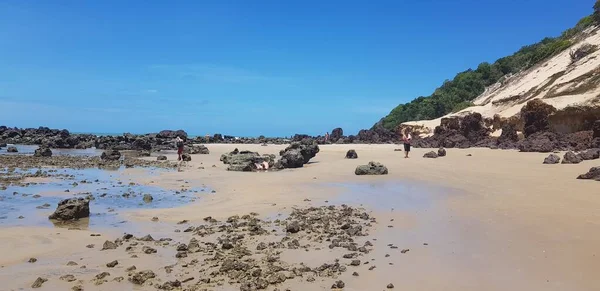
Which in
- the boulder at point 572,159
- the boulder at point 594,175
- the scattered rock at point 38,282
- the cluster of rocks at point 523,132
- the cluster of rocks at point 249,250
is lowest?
the scattered rock at point 38,282

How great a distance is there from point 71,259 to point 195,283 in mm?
2093

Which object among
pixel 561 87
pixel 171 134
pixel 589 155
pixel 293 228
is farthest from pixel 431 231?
pixel 171 134

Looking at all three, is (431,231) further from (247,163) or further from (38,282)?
(247,163)

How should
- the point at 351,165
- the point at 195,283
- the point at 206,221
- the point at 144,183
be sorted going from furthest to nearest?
the point at 351,165 → the point at 144,183 → the point at 206,221 → the point at 195,283

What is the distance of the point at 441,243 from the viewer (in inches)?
248

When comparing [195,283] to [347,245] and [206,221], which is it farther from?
[206,221]

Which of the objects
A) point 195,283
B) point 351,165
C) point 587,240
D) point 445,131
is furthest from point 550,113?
point 195,283

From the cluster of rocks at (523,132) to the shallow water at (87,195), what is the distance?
15.5m

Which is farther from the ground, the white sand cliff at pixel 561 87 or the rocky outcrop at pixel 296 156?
the white sand cliff at pixel 561 87

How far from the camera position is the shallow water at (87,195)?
8438 millimetres

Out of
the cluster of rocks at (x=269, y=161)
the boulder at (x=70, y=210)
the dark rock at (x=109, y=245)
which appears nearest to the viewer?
the dark rock at (x=109, y=245)

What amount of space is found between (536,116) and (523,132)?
4.21 ft

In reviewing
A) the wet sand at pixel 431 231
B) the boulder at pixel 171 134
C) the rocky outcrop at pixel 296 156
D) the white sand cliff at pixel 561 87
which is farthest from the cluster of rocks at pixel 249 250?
the boulder at pixel 171 134

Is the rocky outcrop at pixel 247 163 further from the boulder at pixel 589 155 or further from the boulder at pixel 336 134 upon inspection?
the boulder at pixel 336 134
